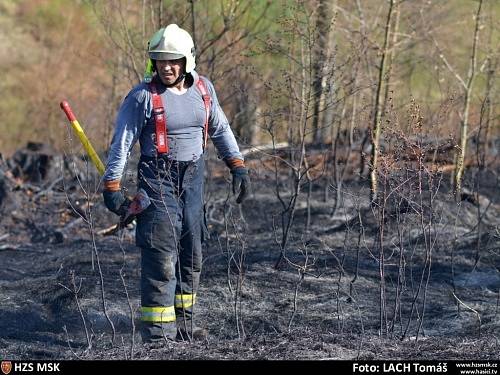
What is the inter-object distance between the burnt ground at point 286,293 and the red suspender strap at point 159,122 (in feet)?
1.55

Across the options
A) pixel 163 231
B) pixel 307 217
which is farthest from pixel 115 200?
pixel 307 217

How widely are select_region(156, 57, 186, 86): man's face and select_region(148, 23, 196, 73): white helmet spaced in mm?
30

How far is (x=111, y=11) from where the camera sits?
10750mm

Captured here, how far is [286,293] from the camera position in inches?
299

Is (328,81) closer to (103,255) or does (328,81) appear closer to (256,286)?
(256,286)

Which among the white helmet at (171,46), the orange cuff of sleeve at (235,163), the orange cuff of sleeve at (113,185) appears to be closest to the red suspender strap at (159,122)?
the white helmet at (171,46)

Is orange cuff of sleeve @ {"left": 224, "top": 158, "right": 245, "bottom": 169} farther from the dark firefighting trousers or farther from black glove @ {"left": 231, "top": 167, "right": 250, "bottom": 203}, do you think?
the dark firefighting trousers

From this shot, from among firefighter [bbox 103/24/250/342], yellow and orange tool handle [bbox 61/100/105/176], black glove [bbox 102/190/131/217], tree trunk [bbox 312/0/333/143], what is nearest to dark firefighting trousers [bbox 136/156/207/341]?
firefighter [bbox 103/24/250/342]

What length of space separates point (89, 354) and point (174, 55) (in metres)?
1.85

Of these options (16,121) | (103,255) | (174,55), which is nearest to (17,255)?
(103,255)

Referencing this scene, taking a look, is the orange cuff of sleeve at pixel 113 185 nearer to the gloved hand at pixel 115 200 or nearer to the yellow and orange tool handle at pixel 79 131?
the gloved hand at pixel 115 200

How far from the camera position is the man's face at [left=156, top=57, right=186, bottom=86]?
620 centimetres

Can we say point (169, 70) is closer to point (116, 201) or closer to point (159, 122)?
point (159, 122)

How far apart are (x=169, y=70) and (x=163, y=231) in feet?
3.21
